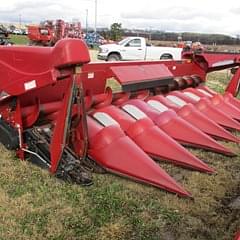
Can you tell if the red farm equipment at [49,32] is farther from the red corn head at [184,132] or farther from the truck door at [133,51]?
the red corn head at [184,132]

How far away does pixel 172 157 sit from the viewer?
13.7 feet

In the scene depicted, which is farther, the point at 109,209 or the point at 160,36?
the point at 160,36

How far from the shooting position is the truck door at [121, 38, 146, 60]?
21672 millimetres

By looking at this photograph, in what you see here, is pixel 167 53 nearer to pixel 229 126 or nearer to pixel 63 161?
pixel 229 126

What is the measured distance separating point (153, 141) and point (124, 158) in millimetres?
560

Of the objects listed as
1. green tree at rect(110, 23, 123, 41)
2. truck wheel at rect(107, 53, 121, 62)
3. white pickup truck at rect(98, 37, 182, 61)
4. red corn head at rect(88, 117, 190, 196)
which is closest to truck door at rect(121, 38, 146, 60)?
white pickup truck at rect(98, 37, 182, 61)

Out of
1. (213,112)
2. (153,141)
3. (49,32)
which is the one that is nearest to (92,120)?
(153,141)

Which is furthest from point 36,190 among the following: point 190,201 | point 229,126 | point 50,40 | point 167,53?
point 50,40

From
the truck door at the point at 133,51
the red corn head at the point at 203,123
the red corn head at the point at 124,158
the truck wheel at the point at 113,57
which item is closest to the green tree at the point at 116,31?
the truck door at the point at 133,51

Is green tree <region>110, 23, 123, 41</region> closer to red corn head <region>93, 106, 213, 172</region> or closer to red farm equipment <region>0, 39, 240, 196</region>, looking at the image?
red farm equipment <region>0, 39, 240, 196</region>

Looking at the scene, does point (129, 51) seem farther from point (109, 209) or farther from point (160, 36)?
point (160, 36)

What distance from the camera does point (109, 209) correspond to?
3336mm

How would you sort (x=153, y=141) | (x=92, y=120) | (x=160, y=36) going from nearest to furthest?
1. (x=153, y=141)
2. (x=92, y=120)
3. (x=160, y=36)

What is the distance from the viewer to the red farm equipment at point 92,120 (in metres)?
3.66
